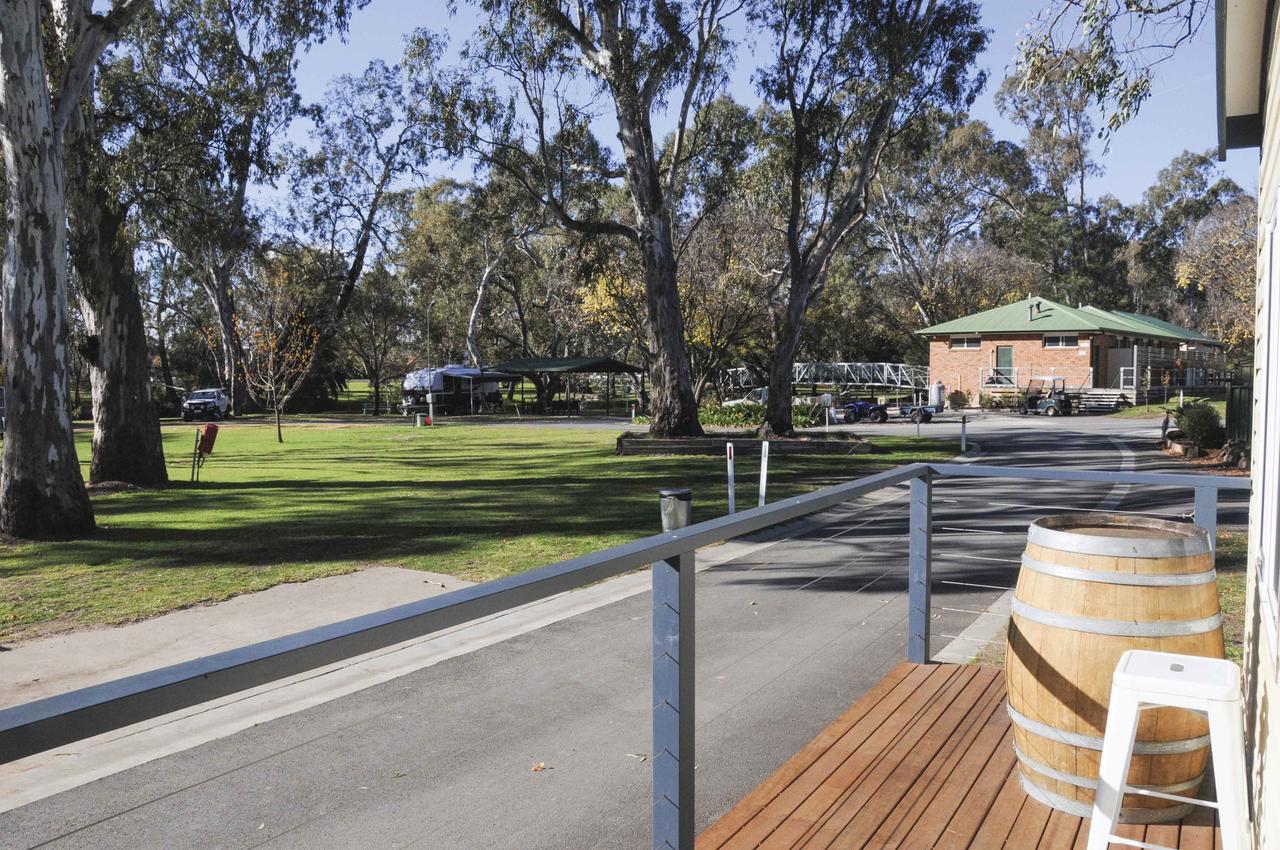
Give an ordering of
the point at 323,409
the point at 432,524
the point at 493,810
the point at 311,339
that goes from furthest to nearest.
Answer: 1. the point at 323,409
2. the point at 311,339
3. the point at 432,524
4. the point at 493,810

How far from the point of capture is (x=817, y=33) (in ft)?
77.2

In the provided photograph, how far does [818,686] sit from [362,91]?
4705 centimetres

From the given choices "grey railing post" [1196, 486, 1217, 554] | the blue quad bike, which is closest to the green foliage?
the blue quad bike

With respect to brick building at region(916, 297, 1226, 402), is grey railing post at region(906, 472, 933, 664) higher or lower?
lower

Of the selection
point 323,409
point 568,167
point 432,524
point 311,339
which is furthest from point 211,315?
point 432,524

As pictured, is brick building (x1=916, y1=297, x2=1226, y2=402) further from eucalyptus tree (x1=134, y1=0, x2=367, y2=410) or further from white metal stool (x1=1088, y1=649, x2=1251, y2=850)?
white metal stool (x1=1088, y1=649, x2=1251, y2=850)

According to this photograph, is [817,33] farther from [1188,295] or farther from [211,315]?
[1188,295]

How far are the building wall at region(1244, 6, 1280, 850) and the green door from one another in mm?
46672

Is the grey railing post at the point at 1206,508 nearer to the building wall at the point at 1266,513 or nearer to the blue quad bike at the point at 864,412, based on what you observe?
the building wall at the point at 1266,513

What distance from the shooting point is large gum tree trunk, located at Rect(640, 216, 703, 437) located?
2361 cm

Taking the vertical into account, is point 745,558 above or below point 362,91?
below

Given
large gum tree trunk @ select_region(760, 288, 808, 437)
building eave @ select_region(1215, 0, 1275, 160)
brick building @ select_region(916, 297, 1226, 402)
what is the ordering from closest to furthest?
1. building eave @ select_region(1215, 0, 1275, 160)
2. large gum tree trunk @ select_region(760, 288, 808, 437)
3. brick building @ select_region(916, 297, 1226, 402)

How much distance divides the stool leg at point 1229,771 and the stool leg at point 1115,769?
20cm

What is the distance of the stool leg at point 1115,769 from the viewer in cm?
277
